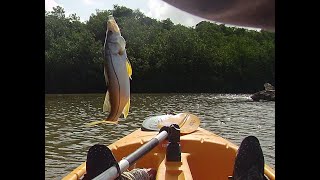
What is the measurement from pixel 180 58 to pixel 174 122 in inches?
1214

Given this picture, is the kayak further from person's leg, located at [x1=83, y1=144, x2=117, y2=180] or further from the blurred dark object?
the blurred dark object

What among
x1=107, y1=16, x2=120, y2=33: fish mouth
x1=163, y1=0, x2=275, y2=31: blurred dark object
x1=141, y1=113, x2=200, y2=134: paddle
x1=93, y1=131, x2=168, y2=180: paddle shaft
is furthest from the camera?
x1=141, y1=113, x2=200, y2=134: paddle

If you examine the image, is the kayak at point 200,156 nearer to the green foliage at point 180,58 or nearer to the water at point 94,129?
the water at point 94,129

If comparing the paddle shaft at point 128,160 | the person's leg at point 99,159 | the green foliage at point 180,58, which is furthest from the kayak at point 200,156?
the green foliage at point 180,58

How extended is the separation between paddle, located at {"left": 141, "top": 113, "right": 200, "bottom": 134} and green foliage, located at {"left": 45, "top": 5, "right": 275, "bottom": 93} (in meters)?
22.6

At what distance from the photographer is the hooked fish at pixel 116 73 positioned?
4.92 ft

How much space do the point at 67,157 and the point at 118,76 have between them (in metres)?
8.16

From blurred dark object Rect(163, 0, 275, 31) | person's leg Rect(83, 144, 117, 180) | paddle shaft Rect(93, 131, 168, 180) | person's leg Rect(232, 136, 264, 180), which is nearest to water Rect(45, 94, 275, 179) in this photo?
paddle shaft Rect(93, 131, 168, 180)

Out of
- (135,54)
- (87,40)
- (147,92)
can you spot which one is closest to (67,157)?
(87,40)

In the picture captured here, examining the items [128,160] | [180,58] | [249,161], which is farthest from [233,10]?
[180,58]

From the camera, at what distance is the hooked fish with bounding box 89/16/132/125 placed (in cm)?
150

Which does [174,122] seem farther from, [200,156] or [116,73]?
[116,73]

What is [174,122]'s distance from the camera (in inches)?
187
